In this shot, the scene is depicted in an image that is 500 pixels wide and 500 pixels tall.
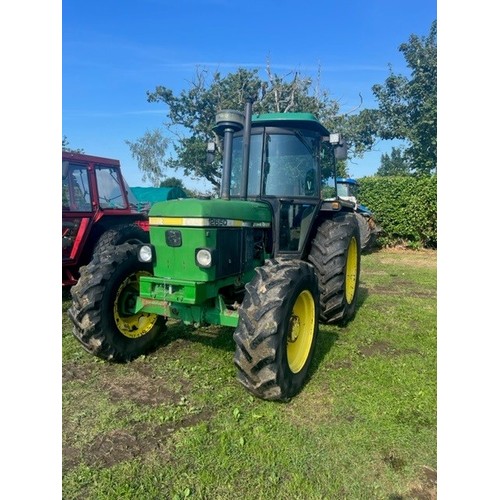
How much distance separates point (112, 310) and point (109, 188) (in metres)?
3.97

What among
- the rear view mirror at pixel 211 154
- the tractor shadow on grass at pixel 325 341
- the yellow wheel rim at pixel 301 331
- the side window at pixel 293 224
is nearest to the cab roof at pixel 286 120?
the rear view mirror at pixel 211 154

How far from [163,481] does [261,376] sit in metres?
0.94

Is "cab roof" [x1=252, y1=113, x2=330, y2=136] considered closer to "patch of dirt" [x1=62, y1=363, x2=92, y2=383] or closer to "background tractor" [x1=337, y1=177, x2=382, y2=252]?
"patch of dirt" [x1=62, y1=363, x2=92, y2=383]

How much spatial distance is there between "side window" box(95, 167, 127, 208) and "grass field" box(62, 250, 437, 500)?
3179mm

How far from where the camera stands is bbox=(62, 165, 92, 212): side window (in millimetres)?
6434

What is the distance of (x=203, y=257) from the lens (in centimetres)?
335

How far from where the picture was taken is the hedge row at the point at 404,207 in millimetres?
13273

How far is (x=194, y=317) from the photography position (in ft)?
11.6

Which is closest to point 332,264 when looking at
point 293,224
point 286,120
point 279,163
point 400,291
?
point 293,224

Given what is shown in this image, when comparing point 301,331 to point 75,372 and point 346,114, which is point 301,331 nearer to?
point 75,372

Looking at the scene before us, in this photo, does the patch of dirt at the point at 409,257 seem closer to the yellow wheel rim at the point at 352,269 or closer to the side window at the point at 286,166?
the yellow wheel rim at the point at 352,269

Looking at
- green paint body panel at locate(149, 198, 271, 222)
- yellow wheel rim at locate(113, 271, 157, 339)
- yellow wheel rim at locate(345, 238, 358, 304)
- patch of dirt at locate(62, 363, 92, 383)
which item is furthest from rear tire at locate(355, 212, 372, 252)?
patch of dirt at locate(62, 363, 92, 383)

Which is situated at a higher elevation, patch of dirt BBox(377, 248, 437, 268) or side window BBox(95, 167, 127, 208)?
side window BBox(95, 167, 127, 208)

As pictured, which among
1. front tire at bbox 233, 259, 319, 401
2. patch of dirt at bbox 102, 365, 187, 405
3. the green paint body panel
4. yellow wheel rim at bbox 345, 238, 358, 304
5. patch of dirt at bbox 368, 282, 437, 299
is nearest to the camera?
front tire at bbox 233, 259, 319, 401
